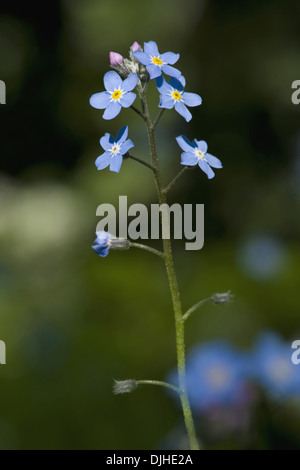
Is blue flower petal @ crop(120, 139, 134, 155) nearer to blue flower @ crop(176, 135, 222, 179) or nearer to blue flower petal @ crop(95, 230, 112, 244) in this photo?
blue flower @ crop(176, 135, 222, 179)

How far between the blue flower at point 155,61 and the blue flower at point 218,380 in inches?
28.0

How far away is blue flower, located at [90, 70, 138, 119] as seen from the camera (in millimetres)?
1160

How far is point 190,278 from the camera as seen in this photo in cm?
371

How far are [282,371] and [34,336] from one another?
1.79 meters

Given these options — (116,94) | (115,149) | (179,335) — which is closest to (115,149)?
(115,149)

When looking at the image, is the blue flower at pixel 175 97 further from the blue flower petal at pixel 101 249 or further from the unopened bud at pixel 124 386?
the unopened bud at pixel 124 386

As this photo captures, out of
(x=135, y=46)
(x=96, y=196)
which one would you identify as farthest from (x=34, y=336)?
(x=135, y=46)

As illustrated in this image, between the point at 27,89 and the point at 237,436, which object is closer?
the point at 237,436

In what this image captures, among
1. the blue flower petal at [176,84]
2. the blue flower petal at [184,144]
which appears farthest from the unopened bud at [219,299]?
the blue flower petal at [176,84]

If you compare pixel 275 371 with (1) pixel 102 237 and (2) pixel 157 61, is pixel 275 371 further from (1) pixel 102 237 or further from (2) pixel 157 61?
(2) pixel 157 61

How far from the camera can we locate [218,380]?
5.16 ft

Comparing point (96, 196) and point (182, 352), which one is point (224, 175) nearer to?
point (96, 196)

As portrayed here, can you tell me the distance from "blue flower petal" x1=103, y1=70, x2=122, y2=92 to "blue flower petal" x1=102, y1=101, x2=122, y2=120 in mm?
62

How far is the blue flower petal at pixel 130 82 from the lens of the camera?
1.16 m
